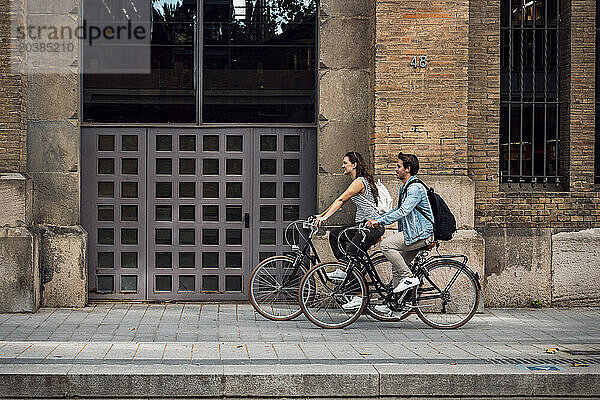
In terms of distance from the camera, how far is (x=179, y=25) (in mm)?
12250

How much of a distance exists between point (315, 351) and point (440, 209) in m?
2.58

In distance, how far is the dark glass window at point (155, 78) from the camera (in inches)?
481

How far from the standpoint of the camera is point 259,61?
1228cm

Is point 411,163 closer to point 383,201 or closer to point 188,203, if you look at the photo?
point 383,201

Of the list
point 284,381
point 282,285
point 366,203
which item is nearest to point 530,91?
point 366,203

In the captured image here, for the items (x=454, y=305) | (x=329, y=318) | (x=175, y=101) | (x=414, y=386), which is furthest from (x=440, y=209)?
(x=175, y=101)

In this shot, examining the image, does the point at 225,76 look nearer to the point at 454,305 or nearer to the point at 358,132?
the point at 358,132

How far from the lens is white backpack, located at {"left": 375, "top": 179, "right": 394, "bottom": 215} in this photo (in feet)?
35.9

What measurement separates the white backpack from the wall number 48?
1.69 metres

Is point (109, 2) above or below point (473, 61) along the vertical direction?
above

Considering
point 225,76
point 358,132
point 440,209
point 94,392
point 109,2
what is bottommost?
point 94,392

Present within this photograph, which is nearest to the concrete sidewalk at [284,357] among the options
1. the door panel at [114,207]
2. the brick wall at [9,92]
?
the door panel at [114,207]

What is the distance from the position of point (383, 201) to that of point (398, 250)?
2.53ft

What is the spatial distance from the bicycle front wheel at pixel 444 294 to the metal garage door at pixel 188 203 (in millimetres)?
2568
